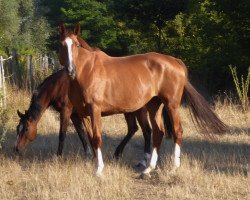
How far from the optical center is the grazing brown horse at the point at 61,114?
7730mm

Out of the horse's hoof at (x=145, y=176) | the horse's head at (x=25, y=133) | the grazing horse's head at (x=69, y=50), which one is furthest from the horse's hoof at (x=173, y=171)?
the horse's head at (x=25, y=133)

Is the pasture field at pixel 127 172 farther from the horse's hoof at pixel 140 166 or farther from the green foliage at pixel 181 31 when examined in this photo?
the green foliage at pixel 181 31

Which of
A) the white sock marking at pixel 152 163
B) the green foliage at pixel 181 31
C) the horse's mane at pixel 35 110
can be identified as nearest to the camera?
the white sock marking at pixel 152 163

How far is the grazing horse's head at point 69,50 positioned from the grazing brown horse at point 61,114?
6.28ft

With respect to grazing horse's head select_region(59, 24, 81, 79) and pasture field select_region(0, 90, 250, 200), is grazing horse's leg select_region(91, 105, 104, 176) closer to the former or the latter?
pasture field select_region(0, 90, 250, 200)

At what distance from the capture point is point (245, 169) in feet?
21.7

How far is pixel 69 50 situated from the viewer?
594 centimetres

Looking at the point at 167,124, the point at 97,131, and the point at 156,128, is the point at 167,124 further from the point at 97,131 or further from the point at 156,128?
the point at 97,131

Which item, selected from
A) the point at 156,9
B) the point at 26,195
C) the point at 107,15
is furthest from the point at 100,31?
the point at 26,195

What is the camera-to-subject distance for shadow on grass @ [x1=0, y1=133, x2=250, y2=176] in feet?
22.9

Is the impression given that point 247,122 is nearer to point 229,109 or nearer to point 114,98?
point 229,109

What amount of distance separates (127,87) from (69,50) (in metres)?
1.11

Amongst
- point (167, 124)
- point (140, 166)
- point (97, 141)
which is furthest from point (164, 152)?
point (97, 141)

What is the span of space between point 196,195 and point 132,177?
4.36ft
